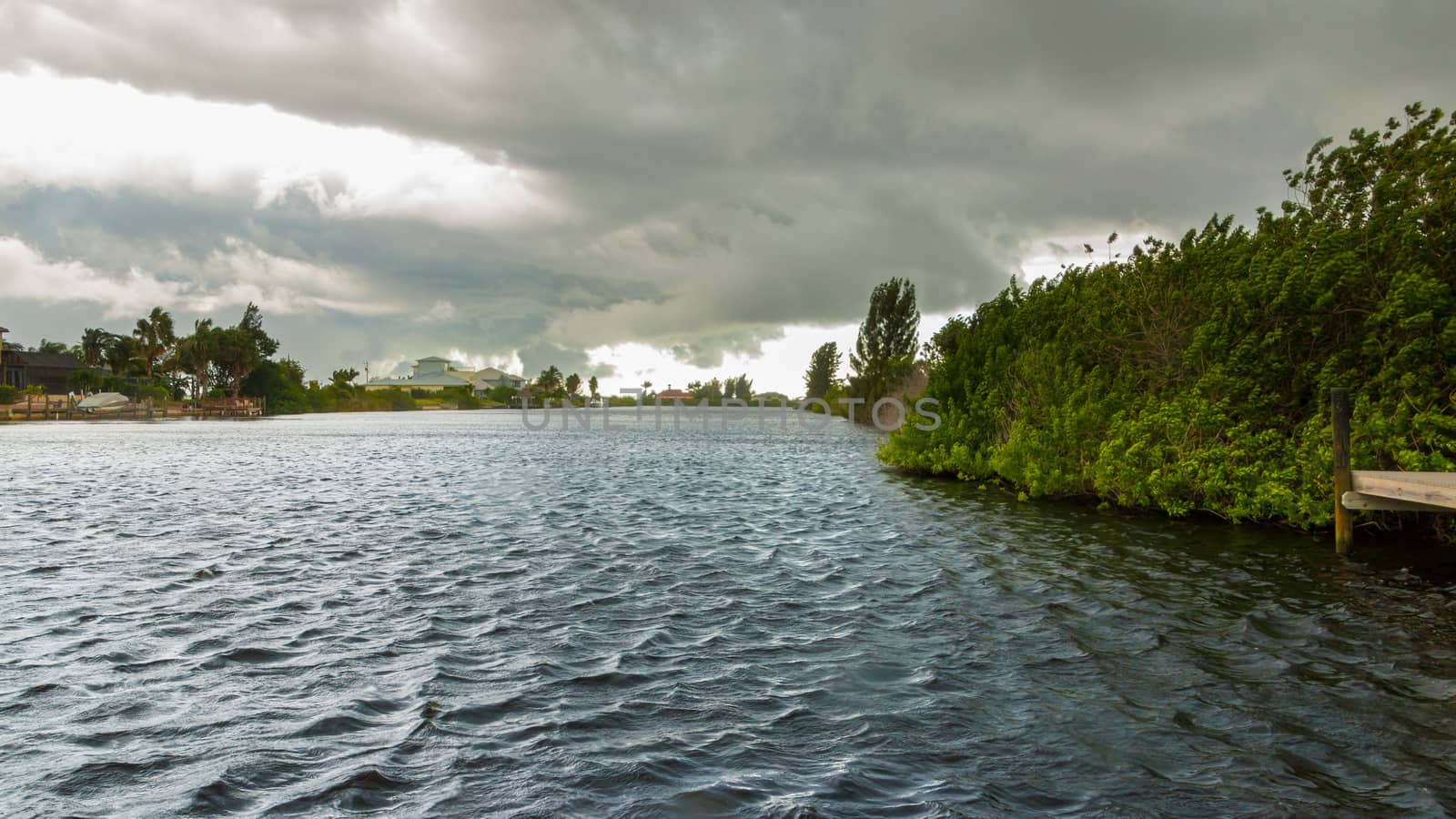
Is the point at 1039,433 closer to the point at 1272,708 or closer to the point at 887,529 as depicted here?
the point at 887,529

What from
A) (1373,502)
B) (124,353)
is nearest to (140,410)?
(124,353)

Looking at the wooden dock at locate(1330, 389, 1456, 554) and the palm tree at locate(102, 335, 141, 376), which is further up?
the palm tree at locate(102, 335, 141, 376)

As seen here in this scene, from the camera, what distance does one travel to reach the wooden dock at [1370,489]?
424 inches

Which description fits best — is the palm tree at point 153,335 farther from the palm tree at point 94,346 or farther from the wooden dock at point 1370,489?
the wooden dock at point 1370,489

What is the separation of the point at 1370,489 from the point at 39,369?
140657mm

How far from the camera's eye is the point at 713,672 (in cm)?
793

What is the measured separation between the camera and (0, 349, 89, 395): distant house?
10894 centimetres

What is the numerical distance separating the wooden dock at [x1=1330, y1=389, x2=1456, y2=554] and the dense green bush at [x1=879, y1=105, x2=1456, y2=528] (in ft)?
3.45

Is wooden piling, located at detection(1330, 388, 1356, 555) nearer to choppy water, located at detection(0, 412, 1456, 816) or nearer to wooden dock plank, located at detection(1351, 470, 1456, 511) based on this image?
wooden dock plank, located at detection(1351, 470, 1456, 511)

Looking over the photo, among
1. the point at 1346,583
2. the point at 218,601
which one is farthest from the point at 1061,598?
the point at 218,601

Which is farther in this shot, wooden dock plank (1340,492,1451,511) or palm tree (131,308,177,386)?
palm tree (131,308,177,386)

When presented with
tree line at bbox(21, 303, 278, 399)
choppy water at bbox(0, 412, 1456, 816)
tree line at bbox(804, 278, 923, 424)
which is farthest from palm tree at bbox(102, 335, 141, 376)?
choppy water at bbox(0, 412, 1456, 816)

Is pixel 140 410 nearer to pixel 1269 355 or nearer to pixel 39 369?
pixel 39 369

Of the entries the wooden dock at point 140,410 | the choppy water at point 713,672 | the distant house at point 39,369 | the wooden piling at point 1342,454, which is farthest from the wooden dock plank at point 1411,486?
the distant house at point 39,369
